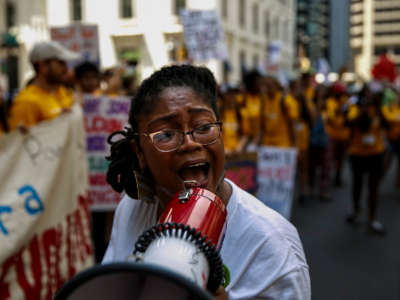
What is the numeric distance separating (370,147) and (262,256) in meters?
5.28

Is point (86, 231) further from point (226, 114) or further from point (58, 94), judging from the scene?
point (226, 114)

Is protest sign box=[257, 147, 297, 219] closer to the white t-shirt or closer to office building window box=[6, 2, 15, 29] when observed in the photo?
the white t-shirt

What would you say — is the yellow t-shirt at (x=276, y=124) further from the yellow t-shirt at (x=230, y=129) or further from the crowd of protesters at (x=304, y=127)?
the yellow t-shirt at (x=230, y=129)

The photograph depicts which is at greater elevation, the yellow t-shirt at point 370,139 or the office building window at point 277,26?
the office building window at point 277,26

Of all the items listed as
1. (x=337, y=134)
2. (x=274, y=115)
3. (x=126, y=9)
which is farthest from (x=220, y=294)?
(x=126, y=9)

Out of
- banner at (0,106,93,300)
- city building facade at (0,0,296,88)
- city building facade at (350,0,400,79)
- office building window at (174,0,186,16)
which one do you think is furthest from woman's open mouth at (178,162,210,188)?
city building facade at (350,0,400,79)

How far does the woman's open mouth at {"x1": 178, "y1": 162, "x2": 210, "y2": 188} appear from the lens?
1.32 m

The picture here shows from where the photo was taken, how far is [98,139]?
501 centimetres

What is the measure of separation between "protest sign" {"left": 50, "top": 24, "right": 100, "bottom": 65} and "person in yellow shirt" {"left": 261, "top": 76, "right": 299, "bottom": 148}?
2580mm

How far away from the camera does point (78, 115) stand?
405cm

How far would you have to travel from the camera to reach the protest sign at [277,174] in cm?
589

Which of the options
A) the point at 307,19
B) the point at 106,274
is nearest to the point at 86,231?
the point at 106,274

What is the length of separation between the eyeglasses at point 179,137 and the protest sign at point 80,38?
5.83 meters

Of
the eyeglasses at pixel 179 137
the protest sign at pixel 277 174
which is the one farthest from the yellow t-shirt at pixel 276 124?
the eyeglasses at pixel 179 137
